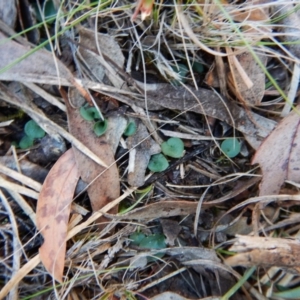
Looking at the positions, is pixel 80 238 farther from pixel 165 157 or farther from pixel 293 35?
pixel 293 35

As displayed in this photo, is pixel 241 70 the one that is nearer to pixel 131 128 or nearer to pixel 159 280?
pixel 131 128

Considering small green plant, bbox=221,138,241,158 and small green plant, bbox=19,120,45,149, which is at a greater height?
small green plant, bbox=19,120,45,149

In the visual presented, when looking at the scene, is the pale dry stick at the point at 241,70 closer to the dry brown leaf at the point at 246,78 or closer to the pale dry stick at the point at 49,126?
the dry brown leaf at the point at 246,78

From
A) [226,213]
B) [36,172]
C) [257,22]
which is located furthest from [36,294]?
[257,22]

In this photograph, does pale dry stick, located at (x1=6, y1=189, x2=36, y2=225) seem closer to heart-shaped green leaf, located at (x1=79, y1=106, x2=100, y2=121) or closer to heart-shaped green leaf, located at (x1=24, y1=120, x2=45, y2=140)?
heart-shaped green leaf, located at (x1=24, y1=120, x2=45, y2=140)

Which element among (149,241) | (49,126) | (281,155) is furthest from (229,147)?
(49,126)

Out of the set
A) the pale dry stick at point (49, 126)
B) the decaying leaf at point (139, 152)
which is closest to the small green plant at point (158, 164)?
the decaying leaf at point (139, 152)

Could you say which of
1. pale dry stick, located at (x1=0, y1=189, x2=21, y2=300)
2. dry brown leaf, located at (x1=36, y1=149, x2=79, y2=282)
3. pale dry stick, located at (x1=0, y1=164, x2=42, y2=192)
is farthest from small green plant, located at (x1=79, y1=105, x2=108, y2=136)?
pale dry stick, located at (x1=0, y1=189, x2=21, y2=300)
